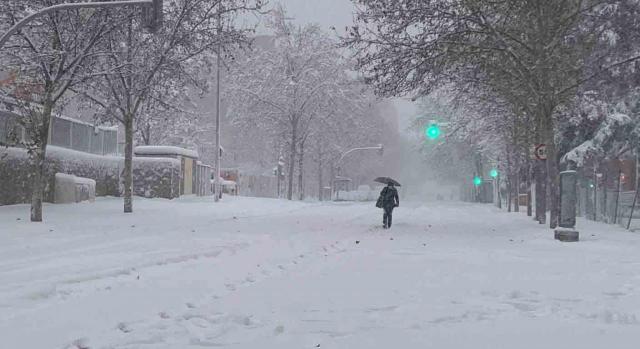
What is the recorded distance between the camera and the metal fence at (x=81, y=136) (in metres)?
28.2

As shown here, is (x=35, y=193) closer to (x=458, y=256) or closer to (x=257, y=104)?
(x=458, y=256)

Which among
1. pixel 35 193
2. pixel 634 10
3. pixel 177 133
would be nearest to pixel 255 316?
pixel 35 193

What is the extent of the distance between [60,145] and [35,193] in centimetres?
1143

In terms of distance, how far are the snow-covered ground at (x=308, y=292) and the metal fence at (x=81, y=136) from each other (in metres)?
13.4

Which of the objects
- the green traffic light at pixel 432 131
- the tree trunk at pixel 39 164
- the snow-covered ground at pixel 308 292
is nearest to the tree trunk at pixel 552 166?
the snow-covered ground at pixel 308 292

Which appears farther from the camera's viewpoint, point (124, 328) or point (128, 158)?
point (128, 158)

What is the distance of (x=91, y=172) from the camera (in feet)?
95.5

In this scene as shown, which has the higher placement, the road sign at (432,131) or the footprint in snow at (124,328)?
the road sign at (432,131)

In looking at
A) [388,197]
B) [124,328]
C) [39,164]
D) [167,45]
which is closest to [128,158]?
[167,45]

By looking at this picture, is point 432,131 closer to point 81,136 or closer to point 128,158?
point 128,158

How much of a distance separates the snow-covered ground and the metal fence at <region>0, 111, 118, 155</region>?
1337cm

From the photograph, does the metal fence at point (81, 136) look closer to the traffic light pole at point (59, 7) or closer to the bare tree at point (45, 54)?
the bare tree at point (45, 54)

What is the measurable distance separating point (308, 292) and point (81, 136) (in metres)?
25.7

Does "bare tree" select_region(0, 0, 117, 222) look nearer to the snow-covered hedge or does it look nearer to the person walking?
the snow-covered hedge
